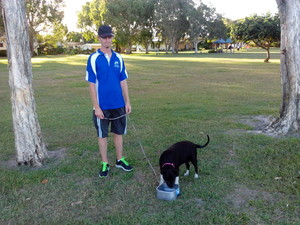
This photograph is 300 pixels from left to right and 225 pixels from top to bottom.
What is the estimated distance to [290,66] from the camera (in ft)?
19.7

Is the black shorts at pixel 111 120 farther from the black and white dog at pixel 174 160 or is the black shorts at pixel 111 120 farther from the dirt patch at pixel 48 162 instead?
the dirt patch at pixel 48 162

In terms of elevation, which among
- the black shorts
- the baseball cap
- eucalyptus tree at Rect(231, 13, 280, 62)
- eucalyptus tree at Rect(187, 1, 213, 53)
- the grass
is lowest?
the grass

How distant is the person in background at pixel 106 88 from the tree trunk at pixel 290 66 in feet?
11.3

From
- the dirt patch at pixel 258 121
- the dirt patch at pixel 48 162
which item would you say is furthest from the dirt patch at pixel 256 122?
the dirt patch at pixel 48 162

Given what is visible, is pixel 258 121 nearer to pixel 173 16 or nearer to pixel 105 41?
pixel 105 41

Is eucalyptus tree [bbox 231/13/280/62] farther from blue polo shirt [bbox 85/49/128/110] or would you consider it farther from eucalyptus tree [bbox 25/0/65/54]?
eucalyptus tree [bbox 25/0/65/54]

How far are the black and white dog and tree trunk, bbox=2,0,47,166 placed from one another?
222cm

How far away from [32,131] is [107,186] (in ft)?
5.37

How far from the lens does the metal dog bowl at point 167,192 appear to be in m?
3.67

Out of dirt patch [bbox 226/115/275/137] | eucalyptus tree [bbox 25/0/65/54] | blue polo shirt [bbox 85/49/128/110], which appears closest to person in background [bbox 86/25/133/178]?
blue polo shirt [bbox 85/49/128/110]

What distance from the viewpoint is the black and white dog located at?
3.66m

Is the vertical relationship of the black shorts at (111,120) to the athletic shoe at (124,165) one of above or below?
above

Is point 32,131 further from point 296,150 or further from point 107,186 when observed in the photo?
point 296,150

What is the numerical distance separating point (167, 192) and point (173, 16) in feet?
196
